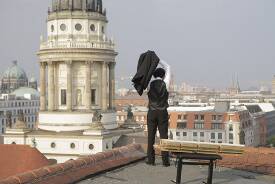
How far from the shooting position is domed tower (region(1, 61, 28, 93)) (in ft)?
514

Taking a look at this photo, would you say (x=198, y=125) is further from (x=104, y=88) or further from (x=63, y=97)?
(x=63, y=97)

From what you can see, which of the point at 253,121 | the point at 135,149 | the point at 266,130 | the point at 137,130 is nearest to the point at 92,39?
the point at 137,130

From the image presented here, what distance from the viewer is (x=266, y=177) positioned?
43.5 ft

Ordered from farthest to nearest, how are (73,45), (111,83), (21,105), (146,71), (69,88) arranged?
1. (21,105)
2. (111,83)
3. (69,88)
4. (73,45)
5. (146,71)

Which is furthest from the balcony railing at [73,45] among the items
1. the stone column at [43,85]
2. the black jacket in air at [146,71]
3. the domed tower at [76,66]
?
the black jacket in air at [146,71]

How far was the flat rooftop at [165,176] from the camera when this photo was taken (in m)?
11.4

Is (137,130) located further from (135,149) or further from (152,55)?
(152,55)

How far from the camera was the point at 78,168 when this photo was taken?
1180cm

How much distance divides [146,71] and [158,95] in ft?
2.46

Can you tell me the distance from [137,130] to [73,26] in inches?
440

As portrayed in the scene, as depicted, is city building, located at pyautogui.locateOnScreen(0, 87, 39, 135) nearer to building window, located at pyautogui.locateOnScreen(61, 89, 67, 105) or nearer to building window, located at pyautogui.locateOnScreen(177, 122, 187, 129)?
building window, located at pyautogui.locateOnScreen(177, 122, 187, 129)

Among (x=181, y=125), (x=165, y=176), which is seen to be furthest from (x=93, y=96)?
(x=181, y=125)

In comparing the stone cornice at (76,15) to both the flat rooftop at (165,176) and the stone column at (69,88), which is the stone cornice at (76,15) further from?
the flat rooftop at (165,176)

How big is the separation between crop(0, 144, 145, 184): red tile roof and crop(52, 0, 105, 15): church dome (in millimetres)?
32864
